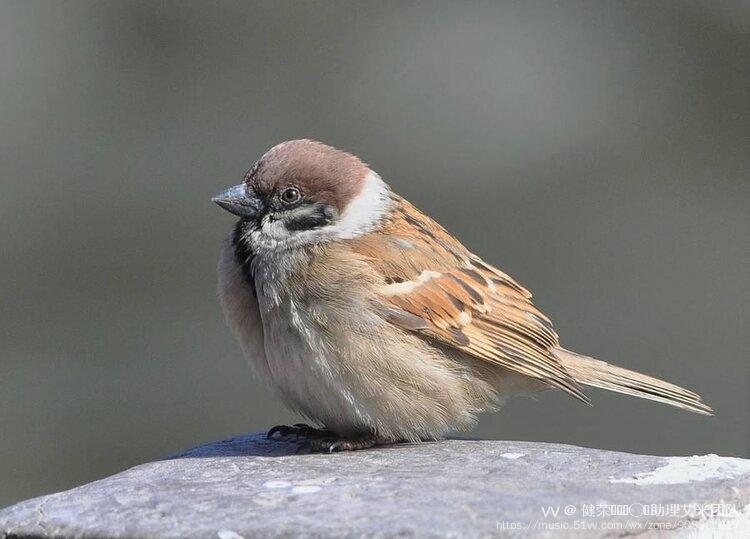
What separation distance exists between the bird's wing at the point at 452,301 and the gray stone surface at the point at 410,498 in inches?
14.8

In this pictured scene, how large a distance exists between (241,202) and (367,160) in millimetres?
1779

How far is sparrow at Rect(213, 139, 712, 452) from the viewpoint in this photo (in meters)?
3.24

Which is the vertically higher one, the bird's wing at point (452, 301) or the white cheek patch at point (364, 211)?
the white cheek patch at point (364, 211)

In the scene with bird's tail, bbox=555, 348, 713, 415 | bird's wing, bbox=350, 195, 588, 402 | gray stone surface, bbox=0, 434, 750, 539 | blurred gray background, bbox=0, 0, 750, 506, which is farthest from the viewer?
blurred gray background, bbox=0, 0, 750, 506

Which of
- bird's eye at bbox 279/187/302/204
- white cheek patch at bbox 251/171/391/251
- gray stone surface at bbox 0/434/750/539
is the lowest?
gray stone surface at bbox 0/434/750/539

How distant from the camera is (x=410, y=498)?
256cm

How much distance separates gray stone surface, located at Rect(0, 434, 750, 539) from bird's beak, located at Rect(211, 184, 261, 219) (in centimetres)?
67

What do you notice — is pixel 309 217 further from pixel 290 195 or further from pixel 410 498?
pixel 410 498

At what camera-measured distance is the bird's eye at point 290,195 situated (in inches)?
135

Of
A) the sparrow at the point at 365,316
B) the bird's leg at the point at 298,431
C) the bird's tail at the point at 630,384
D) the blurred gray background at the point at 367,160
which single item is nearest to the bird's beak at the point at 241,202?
the sparrow at the point at 365,316

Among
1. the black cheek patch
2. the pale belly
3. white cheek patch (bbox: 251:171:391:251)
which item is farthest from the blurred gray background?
the pale belly

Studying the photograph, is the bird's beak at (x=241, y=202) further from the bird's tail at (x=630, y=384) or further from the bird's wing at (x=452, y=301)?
the bird's tail at (x=630, y=384)

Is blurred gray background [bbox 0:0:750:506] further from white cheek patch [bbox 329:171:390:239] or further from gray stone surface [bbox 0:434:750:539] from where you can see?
gray stone surface [bbox 0:434:750:539]

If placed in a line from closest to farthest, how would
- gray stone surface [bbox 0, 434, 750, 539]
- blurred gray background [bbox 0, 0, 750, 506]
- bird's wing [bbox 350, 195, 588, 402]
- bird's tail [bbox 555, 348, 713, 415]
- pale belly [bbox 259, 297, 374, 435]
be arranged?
gray stone surface [bbox 0, 434, 750, 539] → pale belly [bbox 259, 297, 374, 435] → bird's wing [bbox 350, 195, 588, 402] → bird's tail [bbox 555, 348, 713, 415] → blurred gray background [bbox 0, 0, 750, 506]
